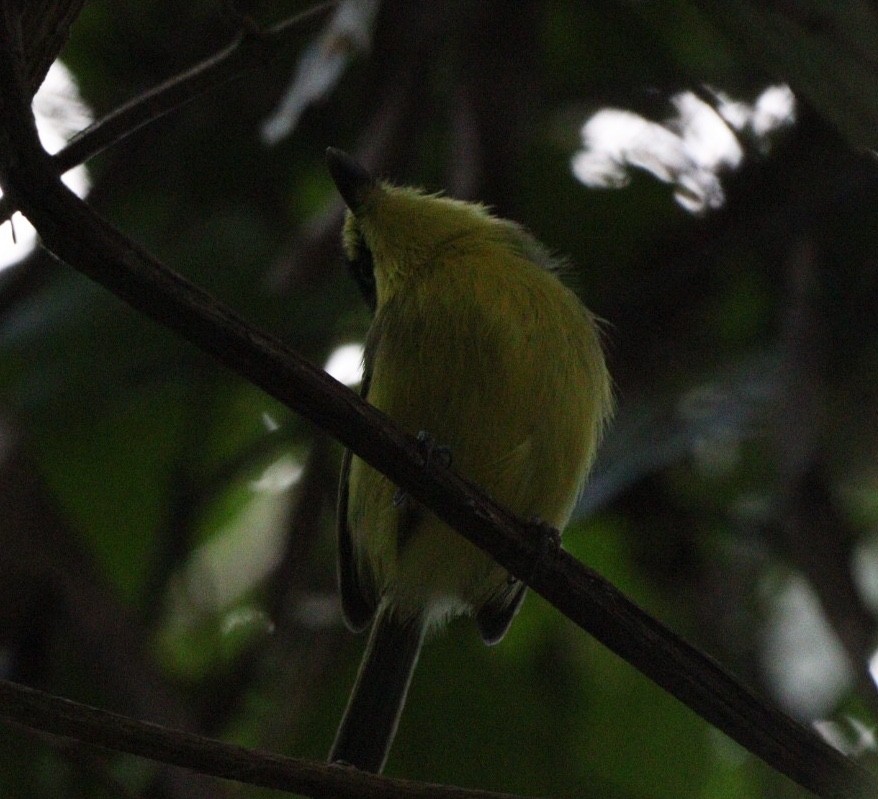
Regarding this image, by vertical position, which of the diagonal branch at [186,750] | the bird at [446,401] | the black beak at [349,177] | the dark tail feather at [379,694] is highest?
the black beak at [349,177]

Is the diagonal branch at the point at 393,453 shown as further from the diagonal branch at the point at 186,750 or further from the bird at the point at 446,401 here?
the bird at the point at 446,401

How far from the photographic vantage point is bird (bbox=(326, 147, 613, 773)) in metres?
2.97

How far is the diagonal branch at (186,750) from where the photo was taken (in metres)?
1.52

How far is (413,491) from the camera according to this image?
180 cm

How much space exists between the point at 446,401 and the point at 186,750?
1.48m

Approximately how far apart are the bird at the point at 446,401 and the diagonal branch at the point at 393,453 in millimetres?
805

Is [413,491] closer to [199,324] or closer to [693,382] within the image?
[199,324]

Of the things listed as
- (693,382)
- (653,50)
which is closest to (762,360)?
(693,382)

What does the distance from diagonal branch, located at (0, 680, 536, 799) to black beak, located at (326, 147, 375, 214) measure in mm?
1816

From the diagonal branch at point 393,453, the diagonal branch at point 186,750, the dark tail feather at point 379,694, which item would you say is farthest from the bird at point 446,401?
the diagonal branch at point 186,750

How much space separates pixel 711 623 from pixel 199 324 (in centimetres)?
247

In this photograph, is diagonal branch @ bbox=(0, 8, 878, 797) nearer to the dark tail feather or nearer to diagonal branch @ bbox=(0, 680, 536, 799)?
diagonal branch @ bbox=(0, 680, 536, 799)

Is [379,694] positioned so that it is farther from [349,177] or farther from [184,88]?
[184,88]

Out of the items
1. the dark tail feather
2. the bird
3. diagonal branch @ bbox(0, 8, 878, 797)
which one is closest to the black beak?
the bird
